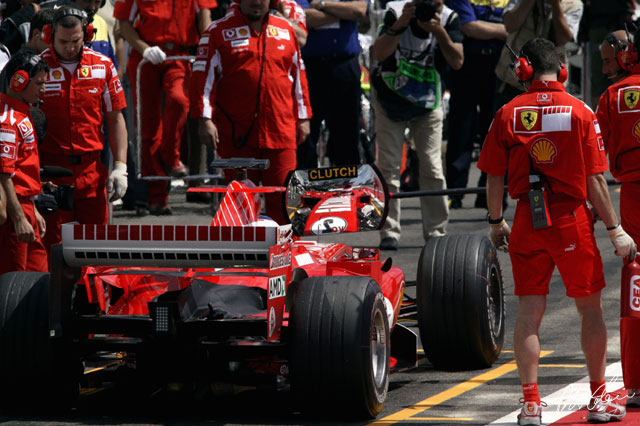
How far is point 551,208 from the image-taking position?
6.17 meters

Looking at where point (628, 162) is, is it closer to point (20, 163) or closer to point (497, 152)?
point (497, 152)

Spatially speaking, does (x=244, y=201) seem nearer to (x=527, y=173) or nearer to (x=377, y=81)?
(x=527, y=173)

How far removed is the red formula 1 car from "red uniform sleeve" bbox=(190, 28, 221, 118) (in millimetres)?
2561

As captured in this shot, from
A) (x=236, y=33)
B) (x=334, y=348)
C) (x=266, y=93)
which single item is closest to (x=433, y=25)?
(x=266, y=93)

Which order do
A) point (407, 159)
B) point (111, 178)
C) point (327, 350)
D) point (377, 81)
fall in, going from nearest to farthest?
point (327, 350) → point (111, 178) → point (377, 81) → point (407, 159)

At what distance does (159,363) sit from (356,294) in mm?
1076

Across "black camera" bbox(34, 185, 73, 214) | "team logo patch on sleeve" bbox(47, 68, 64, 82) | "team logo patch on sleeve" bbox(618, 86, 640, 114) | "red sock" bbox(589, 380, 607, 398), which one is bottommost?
"red sock" bbox(589, 380, 607, 398)

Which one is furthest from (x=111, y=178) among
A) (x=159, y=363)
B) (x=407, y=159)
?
(x=407, y=159)

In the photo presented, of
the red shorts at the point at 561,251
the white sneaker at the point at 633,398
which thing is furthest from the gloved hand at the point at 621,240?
the white sneaker at the point at 633,398

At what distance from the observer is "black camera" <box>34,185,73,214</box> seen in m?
8.05

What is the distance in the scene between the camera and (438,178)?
12047mm

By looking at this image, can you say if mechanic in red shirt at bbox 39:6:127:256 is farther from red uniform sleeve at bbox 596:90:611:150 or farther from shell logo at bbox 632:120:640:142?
shell logo at bbox 632:120:640:142

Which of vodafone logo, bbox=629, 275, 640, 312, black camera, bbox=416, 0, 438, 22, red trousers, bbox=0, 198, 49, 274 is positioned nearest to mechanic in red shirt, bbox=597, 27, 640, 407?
vodafone logo, bbox=629, 275, 640, 312

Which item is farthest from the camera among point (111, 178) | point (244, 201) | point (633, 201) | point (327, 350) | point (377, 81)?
point (377, 81)
